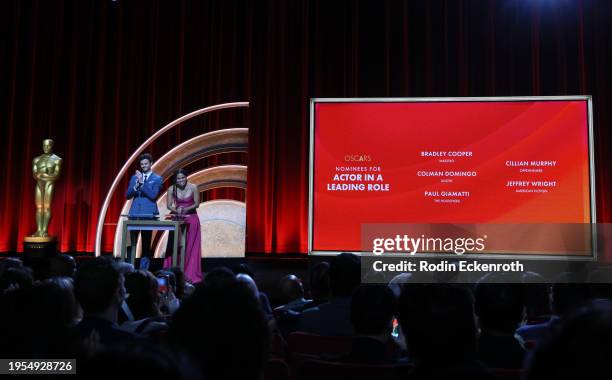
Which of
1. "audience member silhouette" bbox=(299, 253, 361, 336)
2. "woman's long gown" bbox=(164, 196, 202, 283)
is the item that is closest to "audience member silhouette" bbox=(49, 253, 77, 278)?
"audience member silhouette" bbox=(299, 253, 361, 336)

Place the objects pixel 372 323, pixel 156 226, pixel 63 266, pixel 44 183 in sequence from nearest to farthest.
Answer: pixel 372 323
pixel 63 266
pixel 156 226
pixel 44 183

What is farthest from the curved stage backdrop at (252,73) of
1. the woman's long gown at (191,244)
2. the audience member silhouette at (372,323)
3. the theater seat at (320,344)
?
the audience member silhouette at (372,323)

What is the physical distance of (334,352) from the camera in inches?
83.9

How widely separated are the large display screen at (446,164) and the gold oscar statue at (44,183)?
10.6 ft

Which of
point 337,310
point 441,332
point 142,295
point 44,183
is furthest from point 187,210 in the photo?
point 441,332

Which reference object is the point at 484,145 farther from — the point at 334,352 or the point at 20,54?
the point at 20,54

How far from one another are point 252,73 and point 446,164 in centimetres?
280

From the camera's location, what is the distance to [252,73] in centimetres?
747

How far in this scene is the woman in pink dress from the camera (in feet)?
19.3

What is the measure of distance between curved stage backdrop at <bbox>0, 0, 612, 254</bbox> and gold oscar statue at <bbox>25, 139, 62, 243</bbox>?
71cm

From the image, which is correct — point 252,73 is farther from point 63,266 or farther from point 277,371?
point 277,371

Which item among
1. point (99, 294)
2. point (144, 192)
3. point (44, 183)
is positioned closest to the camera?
point (99, 294)

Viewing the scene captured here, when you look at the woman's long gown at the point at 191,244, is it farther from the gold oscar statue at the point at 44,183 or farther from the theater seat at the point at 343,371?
the theater seat at the point at 343,371

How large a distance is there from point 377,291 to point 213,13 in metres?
6.62
